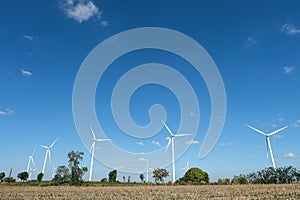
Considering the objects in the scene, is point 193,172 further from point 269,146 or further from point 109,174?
point 269,146

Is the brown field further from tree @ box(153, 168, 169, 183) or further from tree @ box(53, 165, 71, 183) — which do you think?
tree @ box(153, 168, 169, 183)

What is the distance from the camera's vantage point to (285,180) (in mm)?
95000

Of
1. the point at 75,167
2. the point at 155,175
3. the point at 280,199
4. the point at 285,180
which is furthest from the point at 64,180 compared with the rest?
the point at 280,199

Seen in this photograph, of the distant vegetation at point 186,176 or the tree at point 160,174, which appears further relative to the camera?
the tree at point 160,174

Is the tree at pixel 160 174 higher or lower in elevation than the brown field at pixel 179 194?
higher

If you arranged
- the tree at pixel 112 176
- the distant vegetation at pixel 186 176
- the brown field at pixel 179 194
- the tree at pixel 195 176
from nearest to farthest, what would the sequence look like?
the brown field at pixel 179 194 → the distant vegetation at pixel 186 176 → the tree at pixel 195 176 → the tree at pixel 112 176

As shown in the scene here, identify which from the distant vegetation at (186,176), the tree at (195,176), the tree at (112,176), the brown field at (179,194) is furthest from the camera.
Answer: the tree at (112,176)

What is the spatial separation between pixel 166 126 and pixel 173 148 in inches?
363

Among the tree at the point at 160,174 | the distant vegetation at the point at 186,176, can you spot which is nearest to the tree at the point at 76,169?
the distant vegetation at the point at 186,176

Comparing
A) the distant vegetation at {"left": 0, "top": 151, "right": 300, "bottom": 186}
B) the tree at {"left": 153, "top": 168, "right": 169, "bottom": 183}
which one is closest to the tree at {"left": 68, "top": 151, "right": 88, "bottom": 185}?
the distant vegetation at {"left": 0, "top": 151, "right": 300, "bottom": 186}

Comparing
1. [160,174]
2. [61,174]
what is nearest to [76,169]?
[61,174]

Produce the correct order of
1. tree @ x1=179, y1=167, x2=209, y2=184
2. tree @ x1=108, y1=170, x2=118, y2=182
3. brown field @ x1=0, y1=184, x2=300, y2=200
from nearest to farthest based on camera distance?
brown field @ x1=0, y1=184, x2=300, y2=200
tree @ x1=179, y1=167, x2=209, y2=184
tree @ x1=108, y1=170, x2=118, y2=182

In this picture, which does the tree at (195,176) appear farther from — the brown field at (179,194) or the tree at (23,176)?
the brown field at (179,194)

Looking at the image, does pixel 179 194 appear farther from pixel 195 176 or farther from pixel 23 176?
pixel 23 176
